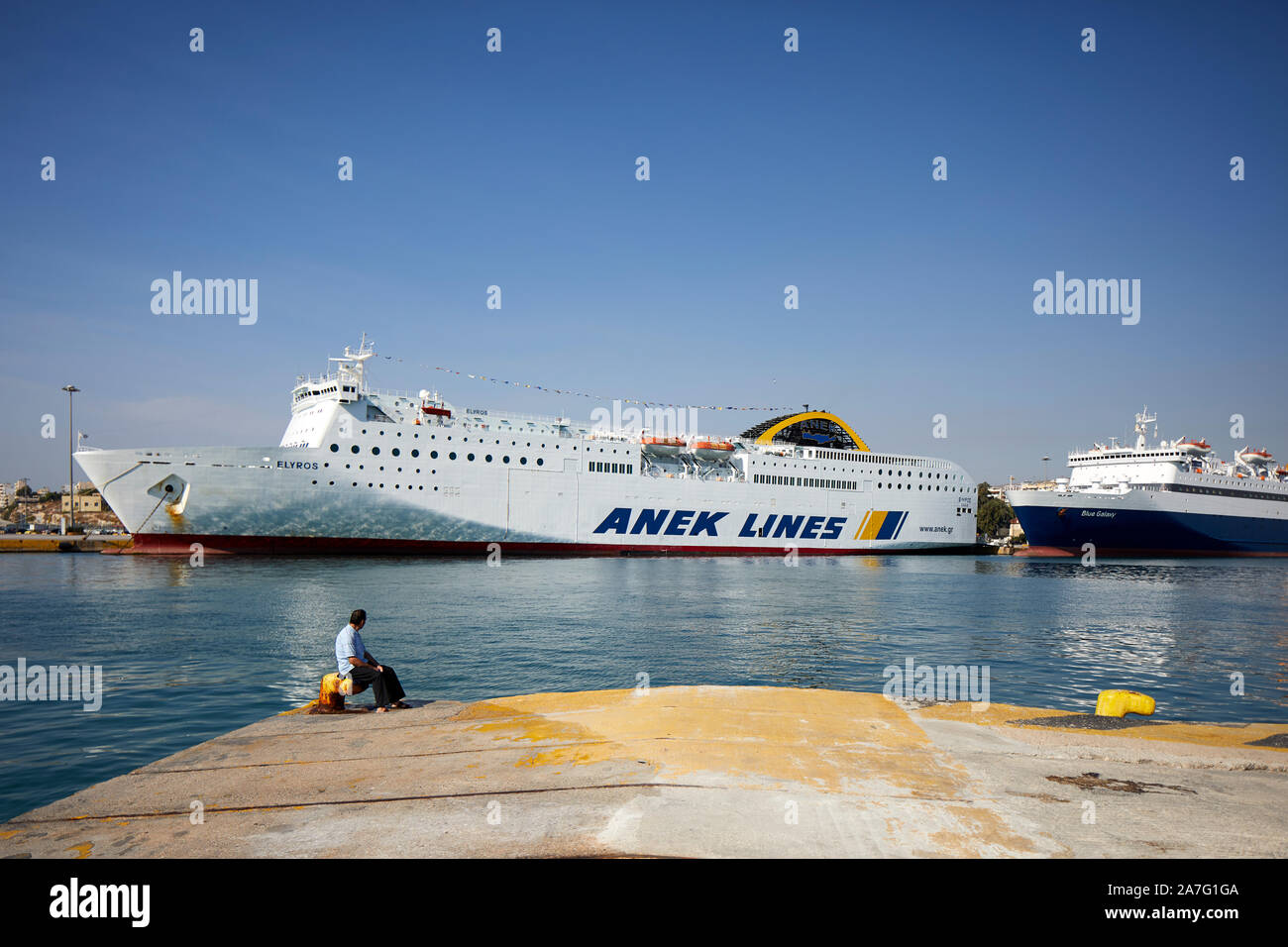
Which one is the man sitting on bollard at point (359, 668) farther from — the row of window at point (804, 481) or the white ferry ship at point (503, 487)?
the row of window at point (804, 481)

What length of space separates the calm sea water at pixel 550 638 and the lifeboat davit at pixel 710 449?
13.9m

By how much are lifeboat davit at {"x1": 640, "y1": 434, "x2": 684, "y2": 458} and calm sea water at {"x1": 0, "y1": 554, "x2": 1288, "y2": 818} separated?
12160 millimetres

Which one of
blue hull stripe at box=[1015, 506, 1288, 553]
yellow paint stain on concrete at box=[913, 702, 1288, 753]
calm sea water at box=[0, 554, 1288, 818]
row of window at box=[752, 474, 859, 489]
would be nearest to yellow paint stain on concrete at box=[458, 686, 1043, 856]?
yellow paint stain on concrete at box=[913, 702, 1288, 753]

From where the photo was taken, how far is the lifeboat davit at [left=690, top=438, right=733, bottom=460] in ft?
144

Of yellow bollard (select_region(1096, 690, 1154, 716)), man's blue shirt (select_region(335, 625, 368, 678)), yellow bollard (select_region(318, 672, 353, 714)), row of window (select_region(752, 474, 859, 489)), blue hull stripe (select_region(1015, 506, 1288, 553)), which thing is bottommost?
blue hull stripe (select_region(1015, 506, 1288, 553))

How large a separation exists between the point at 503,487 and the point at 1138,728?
32568mm

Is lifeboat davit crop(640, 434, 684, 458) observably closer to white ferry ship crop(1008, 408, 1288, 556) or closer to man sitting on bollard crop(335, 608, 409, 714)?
white ferry ship crop(1008, 408, 1288, 556)

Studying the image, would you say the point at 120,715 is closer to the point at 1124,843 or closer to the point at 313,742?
the point at 313,742

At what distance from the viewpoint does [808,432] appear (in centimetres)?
5022

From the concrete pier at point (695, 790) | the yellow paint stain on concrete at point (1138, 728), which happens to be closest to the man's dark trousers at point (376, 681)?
the concrete pier at point (695, 790)

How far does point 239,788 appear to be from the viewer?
5320mm

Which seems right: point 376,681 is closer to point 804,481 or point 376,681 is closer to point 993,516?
point 804,481

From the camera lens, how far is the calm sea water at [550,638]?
10070 millimetres
